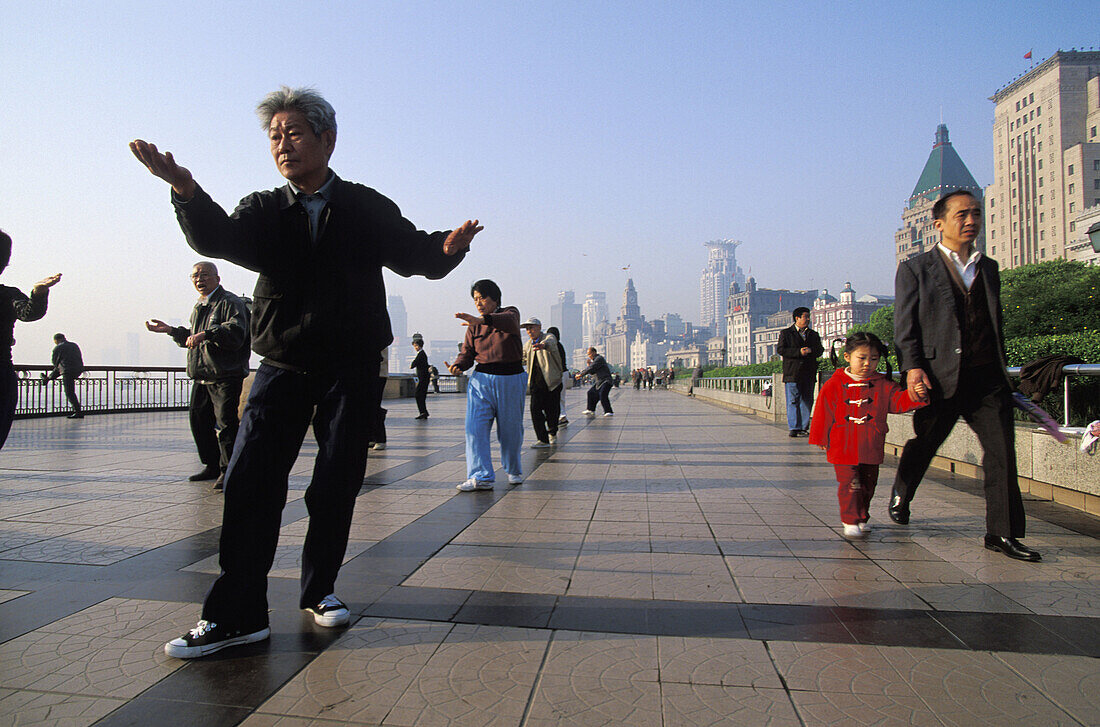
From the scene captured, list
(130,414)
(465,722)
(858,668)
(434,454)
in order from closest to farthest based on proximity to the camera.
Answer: (465,722), (858,668), (434,454), (130,414)

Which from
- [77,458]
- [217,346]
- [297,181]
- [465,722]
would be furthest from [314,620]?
[77,458]

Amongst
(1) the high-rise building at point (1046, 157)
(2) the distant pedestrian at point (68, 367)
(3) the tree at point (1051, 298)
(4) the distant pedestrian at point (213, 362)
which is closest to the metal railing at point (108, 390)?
(2) the distant pedestrian at point (68, 367)

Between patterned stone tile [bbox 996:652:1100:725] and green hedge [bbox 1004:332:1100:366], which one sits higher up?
green hedge [bbox 1004:332:1100:366]

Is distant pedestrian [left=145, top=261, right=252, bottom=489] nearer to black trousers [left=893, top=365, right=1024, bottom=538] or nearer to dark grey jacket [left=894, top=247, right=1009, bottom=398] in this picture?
dark grey jacket [left=894, top=247, right=1009, bottom=398]

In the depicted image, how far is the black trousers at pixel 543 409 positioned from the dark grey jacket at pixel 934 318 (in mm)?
5635

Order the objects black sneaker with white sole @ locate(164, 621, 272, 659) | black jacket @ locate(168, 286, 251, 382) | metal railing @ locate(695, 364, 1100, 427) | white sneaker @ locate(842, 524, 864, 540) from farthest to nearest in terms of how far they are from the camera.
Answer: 1. black jacket @ locate(168, 286, 251, 382)
2. metal railing @ locate(695, 364, 1100, 427)
3. white sneaker @ locate(842, 524, 864, 540)
4. black sneaker with white sole @ locate(164, 621, 272, 659)

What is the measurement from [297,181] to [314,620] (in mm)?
1708

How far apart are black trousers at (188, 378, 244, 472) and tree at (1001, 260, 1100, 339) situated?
3667cm

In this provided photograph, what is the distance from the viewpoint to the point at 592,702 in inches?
78.9

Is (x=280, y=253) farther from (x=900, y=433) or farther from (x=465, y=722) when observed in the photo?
(x=900, y=433)

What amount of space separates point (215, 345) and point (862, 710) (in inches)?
194

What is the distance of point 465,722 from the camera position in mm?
1891

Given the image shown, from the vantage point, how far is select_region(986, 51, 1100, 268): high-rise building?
83250 mm

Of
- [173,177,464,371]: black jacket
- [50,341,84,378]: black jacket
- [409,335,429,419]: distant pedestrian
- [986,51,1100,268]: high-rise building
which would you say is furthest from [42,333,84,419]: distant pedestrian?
[986,51,1100,268]: high-rise building
